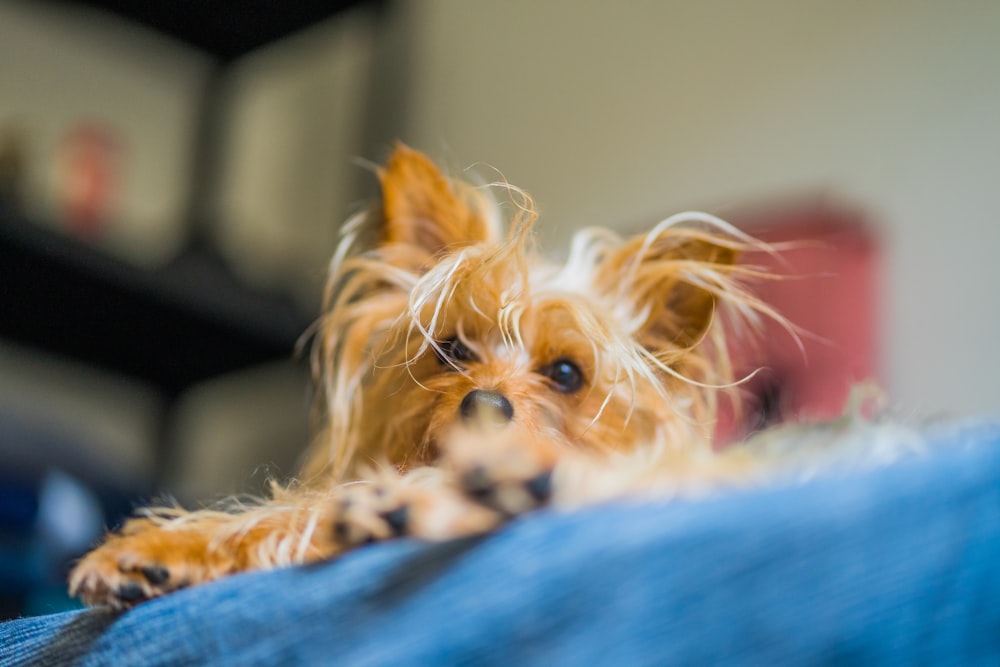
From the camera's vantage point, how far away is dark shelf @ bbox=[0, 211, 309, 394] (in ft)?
6.83

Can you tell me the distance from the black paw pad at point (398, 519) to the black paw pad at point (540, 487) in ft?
0.26

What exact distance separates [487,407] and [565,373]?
18 cm

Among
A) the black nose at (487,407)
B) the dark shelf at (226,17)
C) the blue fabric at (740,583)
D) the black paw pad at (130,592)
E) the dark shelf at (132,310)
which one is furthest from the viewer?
the dark shelf at (226,17)

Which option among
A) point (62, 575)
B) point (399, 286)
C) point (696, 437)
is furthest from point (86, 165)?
point (696, 437)

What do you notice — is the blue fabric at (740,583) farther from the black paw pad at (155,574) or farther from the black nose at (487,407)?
the black nose at (487,407)

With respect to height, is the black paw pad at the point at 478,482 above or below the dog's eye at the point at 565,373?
above

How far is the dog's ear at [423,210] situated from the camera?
3.44ft

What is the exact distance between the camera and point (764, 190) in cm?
216

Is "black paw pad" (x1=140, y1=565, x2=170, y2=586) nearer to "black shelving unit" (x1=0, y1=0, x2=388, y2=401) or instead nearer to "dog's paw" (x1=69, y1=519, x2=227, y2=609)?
"dog's paw" (x1=69, y1=519, x2=227, y2=609)

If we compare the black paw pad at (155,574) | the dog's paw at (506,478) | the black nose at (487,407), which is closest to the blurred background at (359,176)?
the black nose at (487,407)

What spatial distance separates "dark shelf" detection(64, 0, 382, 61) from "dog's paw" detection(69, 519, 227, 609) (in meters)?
2.22

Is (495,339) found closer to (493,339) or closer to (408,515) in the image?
(493,339)

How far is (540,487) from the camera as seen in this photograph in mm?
446

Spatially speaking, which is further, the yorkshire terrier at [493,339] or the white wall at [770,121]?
the white wall at [770,121]
